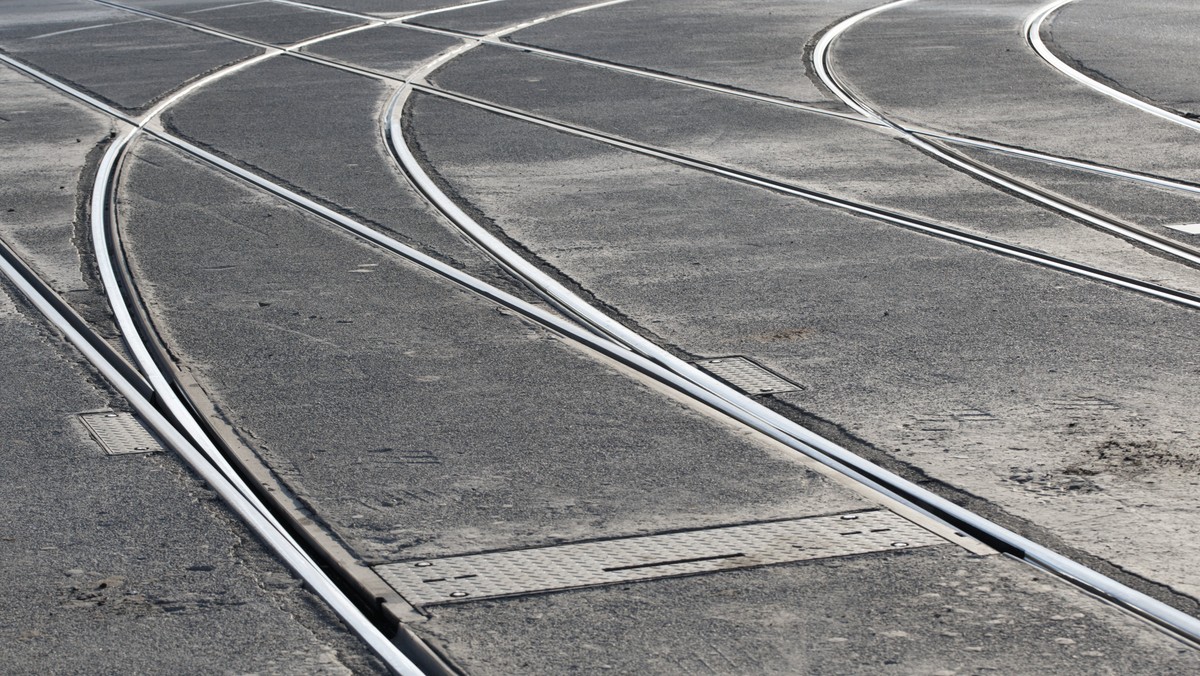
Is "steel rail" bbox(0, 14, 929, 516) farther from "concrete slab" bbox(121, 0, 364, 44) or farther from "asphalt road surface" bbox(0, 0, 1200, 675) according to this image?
"concrete slab" bbox(121, 0, 364, 44)

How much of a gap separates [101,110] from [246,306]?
8264 millimetres

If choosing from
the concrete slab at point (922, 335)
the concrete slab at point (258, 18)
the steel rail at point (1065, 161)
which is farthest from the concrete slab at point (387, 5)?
the concrete slab at point (922, 335)

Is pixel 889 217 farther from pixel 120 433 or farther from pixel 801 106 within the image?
pixel 120 433

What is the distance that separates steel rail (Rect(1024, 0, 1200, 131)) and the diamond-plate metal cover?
9.29 meters

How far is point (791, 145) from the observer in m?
13.1

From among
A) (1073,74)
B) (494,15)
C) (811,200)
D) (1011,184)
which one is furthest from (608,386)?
(494,15)

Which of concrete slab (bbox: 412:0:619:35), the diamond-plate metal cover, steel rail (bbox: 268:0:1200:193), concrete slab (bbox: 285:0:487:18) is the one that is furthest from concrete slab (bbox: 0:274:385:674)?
concrete slab (bbox: 285:0:487:18)

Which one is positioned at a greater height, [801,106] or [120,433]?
[801,106]

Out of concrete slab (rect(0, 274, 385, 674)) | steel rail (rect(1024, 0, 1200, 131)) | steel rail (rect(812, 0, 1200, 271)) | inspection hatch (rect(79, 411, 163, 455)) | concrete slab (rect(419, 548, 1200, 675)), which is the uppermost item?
steel rail (rect(1024, 0, 1200, 131))

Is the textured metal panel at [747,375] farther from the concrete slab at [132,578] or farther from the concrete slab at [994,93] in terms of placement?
the concrete slab at [994,93]

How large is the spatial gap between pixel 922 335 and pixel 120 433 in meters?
3.87

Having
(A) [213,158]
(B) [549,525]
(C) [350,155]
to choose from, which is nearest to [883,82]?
(C) [350,155]

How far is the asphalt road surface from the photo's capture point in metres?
4.82

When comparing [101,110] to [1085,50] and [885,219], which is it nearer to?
[885,219]
